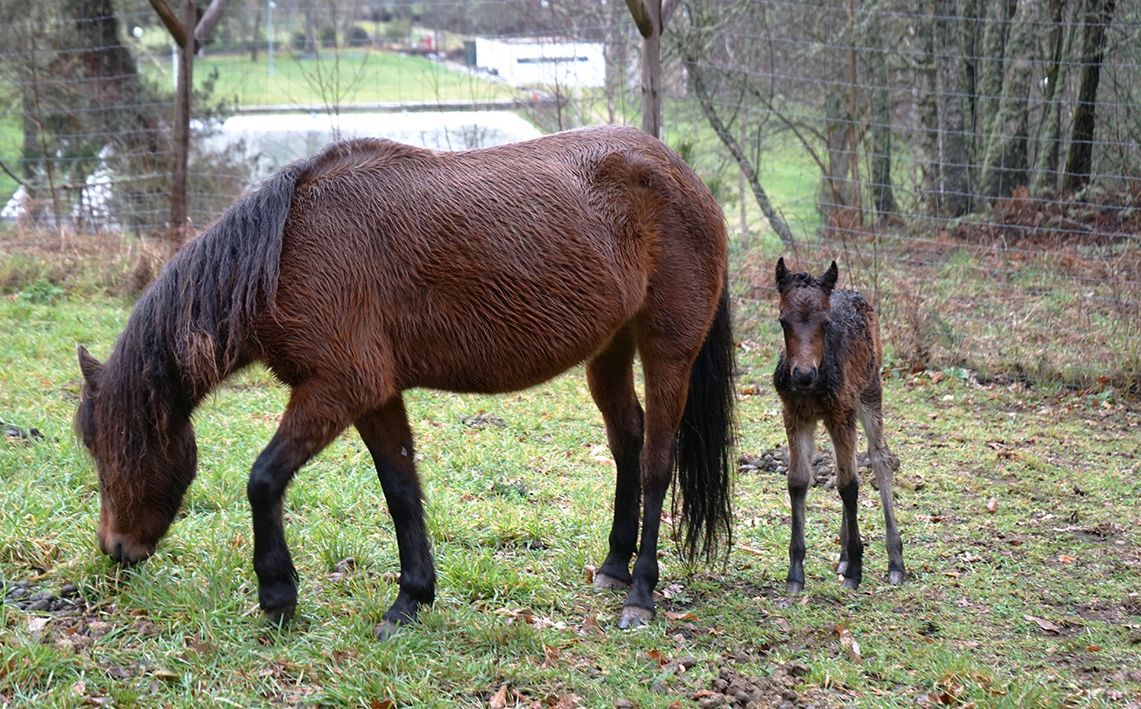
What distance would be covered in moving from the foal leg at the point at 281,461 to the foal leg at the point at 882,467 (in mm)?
2953

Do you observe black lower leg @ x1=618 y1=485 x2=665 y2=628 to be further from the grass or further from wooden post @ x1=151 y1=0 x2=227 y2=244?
wooden post @ x1=151 y1=0 x2=227 y2=244

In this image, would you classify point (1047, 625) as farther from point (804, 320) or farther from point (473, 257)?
point (473, 257)

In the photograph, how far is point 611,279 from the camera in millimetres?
4605

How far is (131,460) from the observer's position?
159 inches

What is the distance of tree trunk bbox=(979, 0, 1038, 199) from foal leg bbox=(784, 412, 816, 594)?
25.2 feet

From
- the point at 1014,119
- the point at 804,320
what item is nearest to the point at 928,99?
the point at 1014,119

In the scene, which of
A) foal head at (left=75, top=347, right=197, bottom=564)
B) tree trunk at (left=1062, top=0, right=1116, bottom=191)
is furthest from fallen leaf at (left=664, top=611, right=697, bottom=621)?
tree trunk at (left=1062, top=0, right=1116, bottom=191)

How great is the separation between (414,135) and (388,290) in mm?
9059

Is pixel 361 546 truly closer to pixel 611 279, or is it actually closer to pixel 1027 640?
pixel 611 279

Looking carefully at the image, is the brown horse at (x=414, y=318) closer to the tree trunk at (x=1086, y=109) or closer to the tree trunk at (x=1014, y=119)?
the tree trunk at (x=1086, y=109)

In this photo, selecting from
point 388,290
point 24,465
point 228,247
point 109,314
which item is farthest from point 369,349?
point 109,314

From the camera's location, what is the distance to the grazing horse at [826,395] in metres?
4.99

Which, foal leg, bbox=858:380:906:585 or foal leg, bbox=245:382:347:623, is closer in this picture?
foal leg, bbox=245:382:347:623

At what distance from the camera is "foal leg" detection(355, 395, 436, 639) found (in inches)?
172
